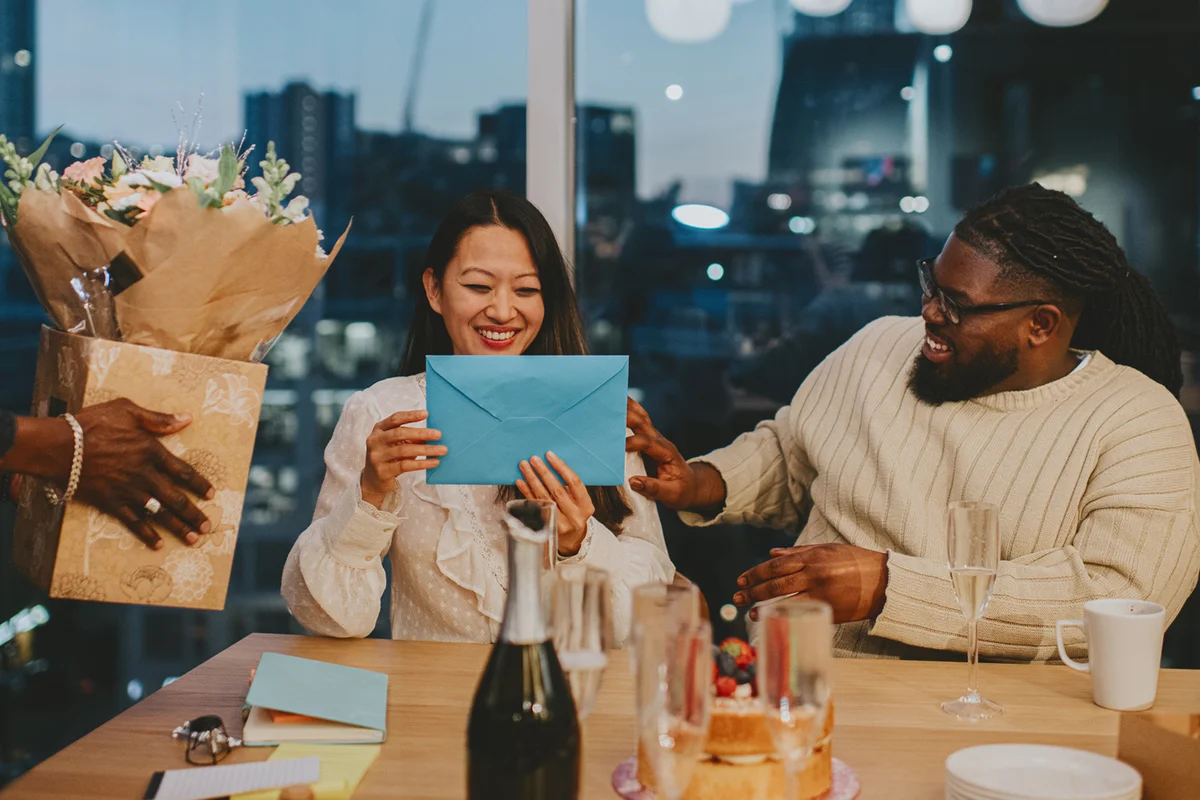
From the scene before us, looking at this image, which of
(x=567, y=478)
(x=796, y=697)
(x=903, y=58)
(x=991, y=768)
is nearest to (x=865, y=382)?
(x=567, y=478)

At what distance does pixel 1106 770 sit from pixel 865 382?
116cm

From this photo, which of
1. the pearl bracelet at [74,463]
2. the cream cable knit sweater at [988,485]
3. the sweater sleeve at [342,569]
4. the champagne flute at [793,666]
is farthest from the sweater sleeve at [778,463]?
the champagne flute at [793,666]

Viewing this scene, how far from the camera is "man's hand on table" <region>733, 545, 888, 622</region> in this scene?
1733mm

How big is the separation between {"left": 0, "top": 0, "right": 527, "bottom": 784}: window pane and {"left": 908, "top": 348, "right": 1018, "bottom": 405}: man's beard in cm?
123

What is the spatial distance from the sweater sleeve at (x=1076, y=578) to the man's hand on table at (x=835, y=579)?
33 mm

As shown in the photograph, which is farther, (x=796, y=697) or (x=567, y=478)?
(x=567, y=478)

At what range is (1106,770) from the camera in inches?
42.1

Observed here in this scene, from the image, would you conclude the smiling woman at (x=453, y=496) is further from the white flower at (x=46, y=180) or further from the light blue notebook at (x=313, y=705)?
the white flower at (x=46, y=180)

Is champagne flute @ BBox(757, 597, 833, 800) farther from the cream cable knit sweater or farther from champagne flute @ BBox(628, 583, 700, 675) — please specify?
the cream cable knit sweater

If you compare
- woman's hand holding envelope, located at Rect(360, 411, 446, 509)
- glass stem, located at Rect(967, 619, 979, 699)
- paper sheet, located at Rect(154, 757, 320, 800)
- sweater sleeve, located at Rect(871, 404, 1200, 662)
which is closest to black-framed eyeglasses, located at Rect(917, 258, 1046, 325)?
sweater sleeve, located at Rect(871, 404, 1200, 662)

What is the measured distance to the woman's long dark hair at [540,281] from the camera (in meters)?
1.93

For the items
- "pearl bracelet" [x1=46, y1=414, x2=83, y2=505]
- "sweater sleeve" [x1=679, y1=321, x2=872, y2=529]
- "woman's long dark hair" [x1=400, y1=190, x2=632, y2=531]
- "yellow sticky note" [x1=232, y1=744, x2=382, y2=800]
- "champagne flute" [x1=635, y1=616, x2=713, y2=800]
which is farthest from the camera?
"sweater sleeve" [x1=679, y1=321, x2=872, y2=529]

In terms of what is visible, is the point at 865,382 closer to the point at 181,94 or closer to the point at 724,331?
the point at 724,331

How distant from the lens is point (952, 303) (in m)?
1.97
